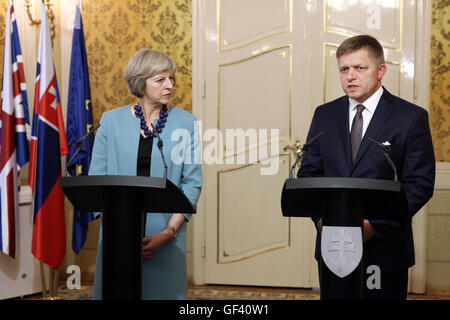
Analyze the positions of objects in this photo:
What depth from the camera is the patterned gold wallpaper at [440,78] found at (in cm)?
406

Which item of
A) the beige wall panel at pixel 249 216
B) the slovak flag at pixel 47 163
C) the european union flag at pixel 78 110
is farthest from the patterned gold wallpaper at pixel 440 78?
the slovak flag at pixel 47 163

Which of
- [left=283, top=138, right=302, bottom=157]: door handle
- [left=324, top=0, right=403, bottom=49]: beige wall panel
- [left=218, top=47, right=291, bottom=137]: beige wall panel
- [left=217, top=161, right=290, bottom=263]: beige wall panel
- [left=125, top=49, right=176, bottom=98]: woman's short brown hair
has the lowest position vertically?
[left=217, top=161, right=290, bottom=263]: beige wall panel

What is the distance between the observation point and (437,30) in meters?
4.07

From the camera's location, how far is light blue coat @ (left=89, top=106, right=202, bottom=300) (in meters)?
2.01

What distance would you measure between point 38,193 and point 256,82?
1881mm

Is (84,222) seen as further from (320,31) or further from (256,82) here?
(320,31)

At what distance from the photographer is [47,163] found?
149 inches

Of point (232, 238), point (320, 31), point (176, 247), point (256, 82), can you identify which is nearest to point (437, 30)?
point (320, 31)

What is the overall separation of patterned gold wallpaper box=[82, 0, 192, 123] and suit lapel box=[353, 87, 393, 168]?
8.78 feet

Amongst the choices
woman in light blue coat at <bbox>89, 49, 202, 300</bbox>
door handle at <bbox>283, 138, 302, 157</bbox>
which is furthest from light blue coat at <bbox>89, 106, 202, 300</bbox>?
door handle at <bbox>283, 138, 302, 157</bbox>

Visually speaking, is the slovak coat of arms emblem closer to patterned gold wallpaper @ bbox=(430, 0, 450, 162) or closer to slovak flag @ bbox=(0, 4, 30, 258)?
slovak flag @ bbox=(0, 4, 30, 258)

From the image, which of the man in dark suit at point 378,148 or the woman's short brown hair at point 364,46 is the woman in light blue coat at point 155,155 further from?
the woman's short brown hair at point 364,46

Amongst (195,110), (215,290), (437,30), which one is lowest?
(215,290)
